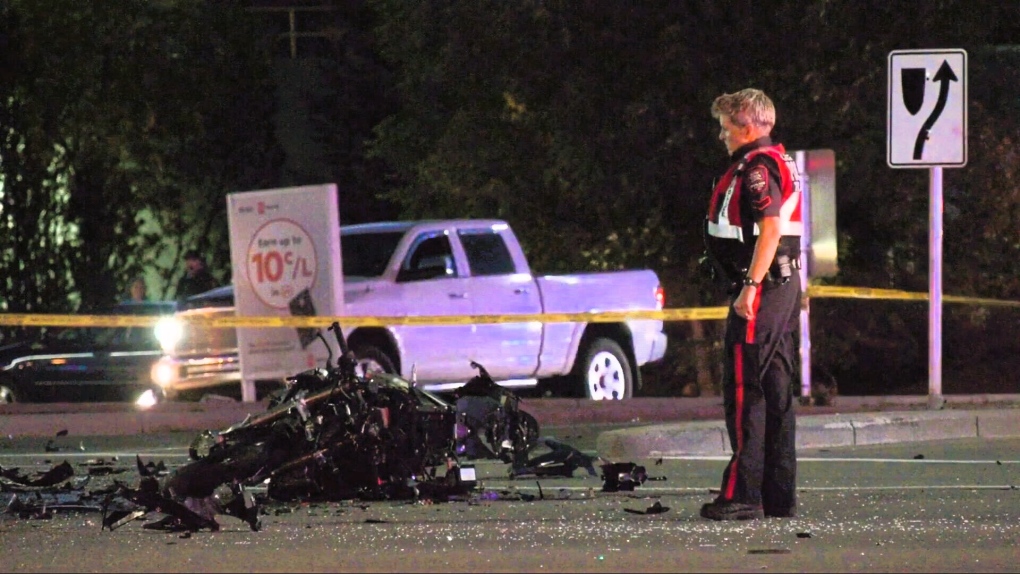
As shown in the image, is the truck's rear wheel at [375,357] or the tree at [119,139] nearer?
the truck's rear wheel at [375,357]

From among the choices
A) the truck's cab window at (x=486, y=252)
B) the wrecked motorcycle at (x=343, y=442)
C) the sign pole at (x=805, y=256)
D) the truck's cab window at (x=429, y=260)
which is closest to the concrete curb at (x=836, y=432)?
the sign pole at (x=805, y=256)

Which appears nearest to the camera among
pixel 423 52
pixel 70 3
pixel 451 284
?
pixel 451 284

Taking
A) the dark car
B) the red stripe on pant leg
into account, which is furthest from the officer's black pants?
the dark car

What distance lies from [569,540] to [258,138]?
91.4 ft

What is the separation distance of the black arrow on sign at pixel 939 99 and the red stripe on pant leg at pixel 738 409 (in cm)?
599

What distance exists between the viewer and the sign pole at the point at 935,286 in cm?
1428

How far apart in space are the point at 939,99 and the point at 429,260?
17.8 feet

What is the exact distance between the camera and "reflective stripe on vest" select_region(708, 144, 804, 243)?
849cm

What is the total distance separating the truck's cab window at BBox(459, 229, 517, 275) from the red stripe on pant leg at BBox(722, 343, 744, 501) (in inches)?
377

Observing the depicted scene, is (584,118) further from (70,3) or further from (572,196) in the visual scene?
(70,3)

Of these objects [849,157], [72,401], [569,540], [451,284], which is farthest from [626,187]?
[569,540]

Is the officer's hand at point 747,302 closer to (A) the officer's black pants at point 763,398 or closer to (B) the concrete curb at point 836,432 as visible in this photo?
(A) the officer's black pants at point 763,398

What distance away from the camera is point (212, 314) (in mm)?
18109

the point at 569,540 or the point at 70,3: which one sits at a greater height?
the point at 70,3
